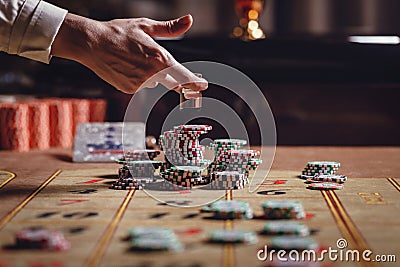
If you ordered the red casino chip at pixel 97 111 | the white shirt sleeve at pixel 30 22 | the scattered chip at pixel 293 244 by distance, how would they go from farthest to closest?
the red casino chip at pixel 97 111 → the white shirt sleeve at pixel 30 22 → the scattered chip at pixel 293 244

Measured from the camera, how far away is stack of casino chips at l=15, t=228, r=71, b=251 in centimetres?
139

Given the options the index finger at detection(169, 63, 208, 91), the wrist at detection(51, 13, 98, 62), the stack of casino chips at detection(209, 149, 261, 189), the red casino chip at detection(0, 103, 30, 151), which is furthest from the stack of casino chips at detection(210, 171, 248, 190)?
the red casino chip at detection(0, 103, 30, 151)

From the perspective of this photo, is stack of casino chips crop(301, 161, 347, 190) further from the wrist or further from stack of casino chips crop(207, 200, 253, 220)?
the wrist

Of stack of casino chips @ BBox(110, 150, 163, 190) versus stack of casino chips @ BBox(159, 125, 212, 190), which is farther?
stack of casino chips @ BBox(159, 125, 212, 190)

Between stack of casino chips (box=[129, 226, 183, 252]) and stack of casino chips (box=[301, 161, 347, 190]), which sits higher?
stack of casino chips (box=[301, 161, 347, 190])

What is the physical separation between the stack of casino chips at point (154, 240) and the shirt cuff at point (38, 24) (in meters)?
0.83

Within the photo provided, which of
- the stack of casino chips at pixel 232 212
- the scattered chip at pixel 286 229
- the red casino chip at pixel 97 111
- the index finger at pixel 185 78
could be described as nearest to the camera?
the scattered chip at pixel 286 229

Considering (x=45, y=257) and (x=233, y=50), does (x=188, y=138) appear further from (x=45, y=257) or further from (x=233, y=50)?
(x=233, y=50)

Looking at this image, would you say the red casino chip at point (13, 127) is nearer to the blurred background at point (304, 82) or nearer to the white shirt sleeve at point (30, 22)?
the blurred background at point (304, 82)

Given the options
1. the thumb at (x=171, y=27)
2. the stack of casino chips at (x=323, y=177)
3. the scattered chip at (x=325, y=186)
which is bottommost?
the scattered chip at (x=325, y=186)

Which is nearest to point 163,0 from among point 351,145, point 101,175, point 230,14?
point 230,14

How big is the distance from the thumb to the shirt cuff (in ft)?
0.93

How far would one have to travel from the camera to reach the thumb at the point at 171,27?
2197 millimetres

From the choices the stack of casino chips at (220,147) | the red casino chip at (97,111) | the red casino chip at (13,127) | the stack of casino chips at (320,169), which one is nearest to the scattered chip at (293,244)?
the stack of casino chips at (220,147)
